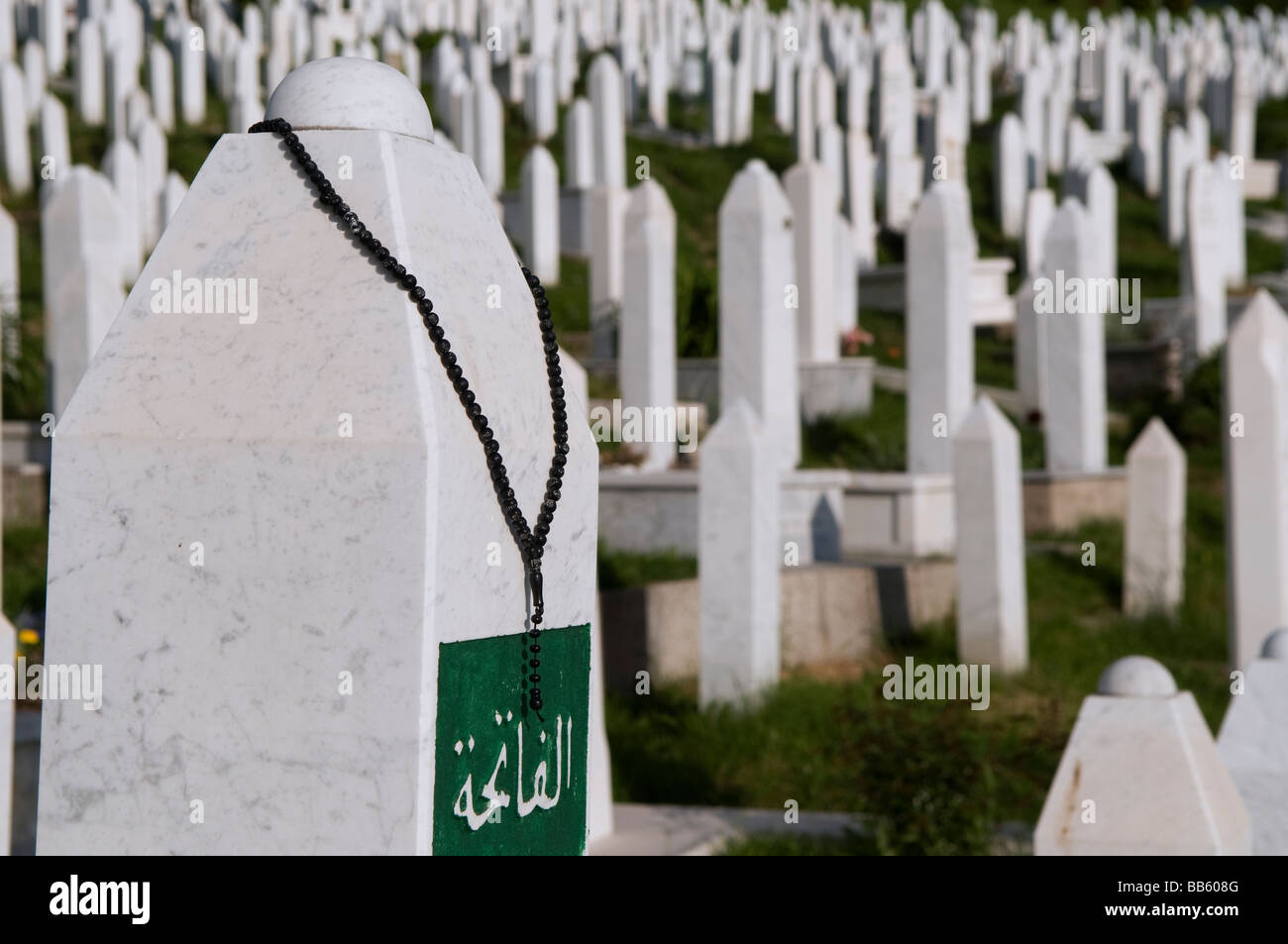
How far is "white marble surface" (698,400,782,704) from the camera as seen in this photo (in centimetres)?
774

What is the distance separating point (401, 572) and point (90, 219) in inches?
302

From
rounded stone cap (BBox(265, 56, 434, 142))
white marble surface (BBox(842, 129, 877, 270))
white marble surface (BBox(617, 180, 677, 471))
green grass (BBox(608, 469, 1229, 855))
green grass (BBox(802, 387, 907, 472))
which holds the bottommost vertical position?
green grass (BBox(608, 469, 1229, 855))

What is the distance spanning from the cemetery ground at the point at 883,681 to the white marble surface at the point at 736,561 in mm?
176

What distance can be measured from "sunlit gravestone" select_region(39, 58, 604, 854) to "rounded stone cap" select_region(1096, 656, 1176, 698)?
2.47 m

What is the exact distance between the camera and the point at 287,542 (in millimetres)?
2123

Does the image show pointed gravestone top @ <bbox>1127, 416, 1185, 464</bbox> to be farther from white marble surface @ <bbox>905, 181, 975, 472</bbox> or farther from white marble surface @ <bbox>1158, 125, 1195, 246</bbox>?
white marble surface @ <bbox>1158, 125, 1195, 246</bbox>

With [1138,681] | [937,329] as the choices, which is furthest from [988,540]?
[1138,681]

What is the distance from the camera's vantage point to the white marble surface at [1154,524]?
10.2 metres

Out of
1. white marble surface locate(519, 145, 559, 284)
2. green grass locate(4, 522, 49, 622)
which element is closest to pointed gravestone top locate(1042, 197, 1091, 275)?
white marble surface locate(519, 145, 559, 284)

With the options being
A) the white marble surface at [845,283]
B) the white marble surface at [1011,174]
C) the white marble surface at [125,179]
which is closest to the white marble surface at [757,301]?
the white marble surface at [845,283]

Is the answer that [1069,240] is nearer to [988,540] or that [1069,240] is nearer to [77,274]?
[988,540]

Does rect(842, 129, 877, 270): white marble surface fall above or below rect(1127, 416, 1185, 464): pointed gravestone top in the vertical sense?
above

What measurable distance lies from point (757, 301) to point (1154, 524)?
2.70 meters
